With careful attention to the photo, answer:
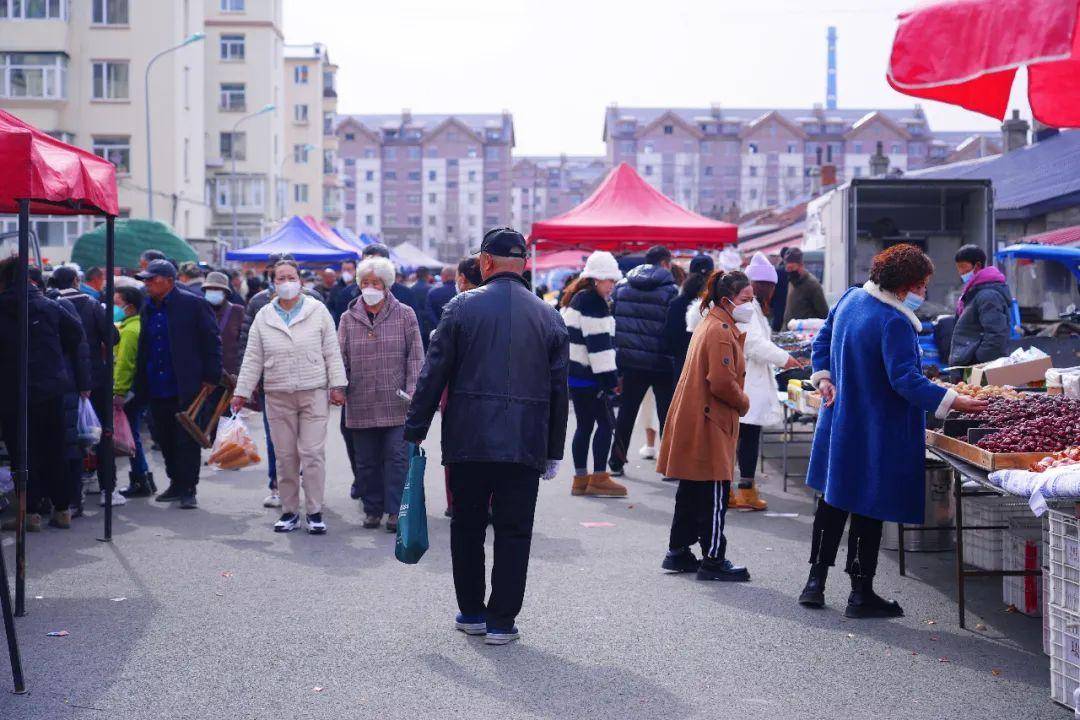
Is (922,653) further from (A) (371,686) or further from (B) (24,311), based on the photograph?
(B) (24,311)

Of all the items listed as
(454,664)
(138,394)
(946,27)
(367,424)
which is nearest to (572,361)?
(367,424)

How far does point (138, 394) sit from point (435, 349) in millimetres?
5772

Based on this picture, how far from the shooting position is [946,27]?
5156 mm

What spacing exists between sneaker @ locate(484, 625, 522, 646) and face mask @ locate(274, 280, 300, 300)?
12.5ft

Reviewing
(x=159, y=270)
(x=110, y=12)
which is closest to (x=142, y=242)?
(x=159, y=270)

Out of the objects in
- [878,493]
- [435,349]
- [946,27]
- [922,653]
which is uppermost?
[946,27]

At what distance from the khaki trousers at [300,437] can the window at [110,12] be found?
44939 mm

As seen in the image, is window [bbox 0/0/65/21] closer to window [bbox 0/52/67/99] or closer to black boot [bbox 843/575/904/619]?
window [bbox 0/52/67/99]

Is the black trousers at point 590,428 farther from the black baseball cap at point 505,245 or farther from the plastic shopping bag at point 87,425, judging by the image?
the black baseball cap at point 505,245

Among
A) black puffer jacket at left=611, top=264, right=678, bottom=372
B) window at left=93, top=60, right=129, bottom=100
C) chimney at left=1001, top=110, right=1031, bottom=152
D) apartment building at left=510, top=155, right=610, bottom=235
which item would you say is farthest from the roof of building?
apartment building at left=510, top=155, right=610, bottom=235

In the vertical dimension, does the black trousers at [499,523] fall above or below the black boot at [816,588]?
above

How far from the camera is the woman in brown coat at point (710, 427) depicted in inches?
307

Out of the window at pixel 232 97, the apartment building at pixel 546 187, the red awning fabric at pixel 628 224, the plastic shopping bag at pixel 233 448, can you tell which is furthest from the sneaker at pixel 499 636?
the apartment building at pixel 546 187

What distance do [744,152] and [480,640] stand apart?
4604 inches
